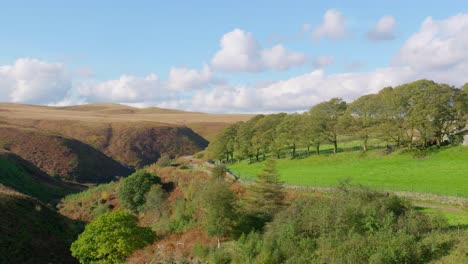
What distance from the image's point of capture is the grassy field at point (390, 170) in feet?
133

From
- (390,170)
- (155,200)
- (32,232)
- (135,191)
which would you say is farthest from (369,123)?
(32,232)

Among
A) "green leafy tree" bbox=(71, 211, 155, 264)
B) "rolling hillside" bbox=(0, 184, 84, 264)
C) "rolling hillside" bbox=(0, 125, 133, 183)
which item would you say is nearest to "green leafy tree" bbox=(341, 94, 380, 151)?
"green leafy tree" bbox=(71, 211, 155, 264)

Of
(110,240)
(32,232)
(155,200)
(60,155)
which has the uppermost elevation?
(155,200)

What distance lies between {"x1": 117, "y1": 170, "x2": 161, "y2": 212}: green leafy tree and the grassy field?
671 inches

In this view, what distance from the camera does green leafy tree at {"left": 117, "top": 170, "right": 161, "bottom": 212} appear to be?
64125 millimetres

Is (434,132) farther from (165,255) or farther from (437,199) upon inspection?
(165,255)

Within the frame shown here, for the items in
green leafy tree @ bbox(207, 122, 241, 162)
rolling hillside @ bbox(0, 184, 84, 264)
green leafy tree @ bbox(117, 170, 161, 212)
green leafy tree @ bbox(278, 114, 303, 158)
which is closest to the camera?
rolling hillside @ bbox(0, 184, 84, 264)

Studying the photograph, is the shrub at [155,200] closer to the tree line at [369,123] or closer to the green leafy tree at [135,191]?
the green leafy tree at [135,191]

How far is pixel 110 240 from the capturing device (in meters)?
40.9

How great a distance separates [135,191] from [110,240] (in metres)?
24.1

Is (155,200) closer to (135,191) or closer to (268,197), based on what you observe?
(135,191)

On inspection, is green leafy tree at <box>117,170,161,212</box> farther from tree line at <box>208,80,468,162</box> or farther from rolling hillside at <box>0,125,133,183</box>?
rolling hillside at <box>0,125,133,183</box>

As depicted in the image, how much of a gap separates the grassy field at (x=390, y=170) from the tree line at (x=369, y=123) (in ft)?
11.6

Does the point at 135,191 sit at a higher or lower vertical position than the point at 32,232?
higher
